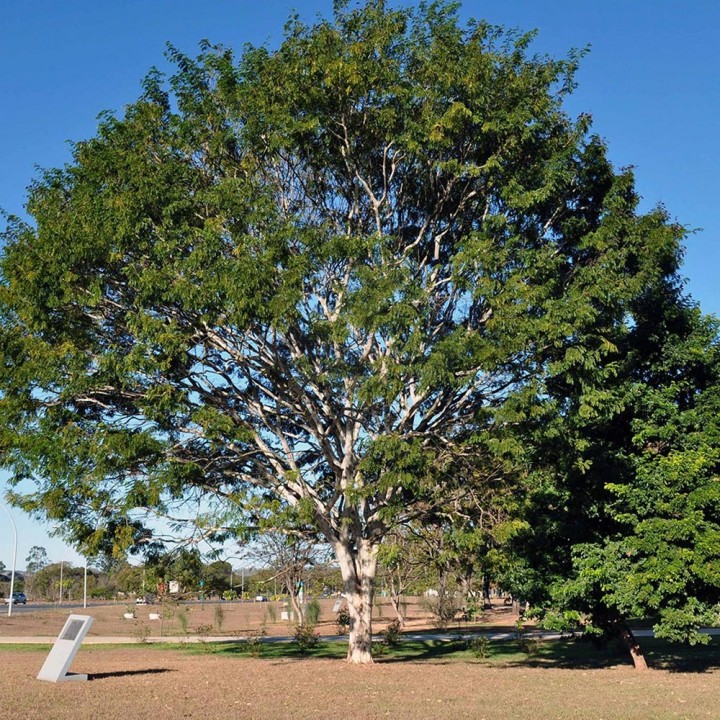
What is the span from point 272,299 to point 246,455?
4.48 meters

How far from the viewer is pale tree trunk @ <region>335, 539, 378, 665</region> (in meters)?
19.1

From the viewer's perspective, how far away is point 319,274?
58.7 feet

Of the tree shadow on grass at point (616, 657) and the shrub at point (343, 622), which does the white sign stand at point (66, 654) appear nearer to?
the tree shadow on grass at point (616, 657)

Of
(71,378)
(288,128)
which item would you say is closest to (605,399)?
(288,128)

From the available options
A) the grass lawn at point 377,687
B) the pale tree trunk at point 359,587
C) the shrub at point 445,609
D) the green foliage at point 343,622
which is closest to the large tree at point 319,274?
the pale tree trunk at point 359,587

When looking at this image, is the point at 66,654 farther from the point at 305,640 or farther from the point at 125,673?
the point at 305,640

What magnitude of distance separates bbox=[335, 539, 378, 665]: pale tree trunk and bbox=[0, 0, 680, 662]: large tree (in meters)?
0.06

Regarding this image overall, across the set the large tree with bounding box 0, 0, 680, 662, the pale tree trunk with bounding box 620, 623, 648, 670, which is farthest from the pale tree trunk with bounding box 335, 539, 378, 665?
the pale tree trunk with bounding box 620, 623, 648, 670

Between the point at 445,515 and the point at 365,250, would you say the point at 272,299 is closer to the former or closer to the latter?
the point at 365,250

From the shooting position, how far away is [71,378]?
1616cm

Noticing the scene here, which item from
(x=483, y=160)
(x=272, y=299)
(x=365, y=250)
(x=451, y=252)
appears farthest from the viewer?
(x=451, y=252)

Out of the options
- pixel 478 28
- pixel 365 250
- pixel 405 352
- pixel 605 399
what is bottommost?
pixel 605 399

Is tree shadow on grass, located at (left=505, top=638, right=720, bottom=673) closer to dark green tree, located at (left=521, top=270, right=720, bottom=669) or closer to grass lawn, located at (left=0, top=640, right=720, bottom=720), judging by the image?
grass lawn, located at (left=0, top=640, right=720, bottom=720)

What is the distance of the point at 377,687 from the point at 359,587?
417cm
